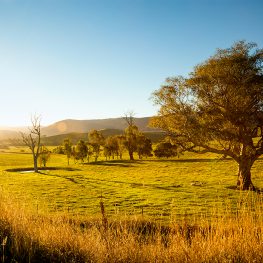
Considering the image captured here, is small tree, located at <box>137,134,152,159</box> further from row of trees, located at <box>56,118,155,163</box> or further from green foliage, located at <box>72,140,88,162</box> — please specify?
green foliage, located at <box>72,140,88,162</box>

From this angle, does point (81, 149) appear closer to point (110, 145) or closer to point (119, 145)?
point (110, 145)

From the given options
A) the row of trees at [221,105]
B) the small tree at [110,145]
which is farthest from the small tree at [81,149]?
the row of trees at [221,105]

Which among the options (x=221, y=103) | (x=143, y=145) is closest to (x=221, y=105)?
(x=221, y=103)

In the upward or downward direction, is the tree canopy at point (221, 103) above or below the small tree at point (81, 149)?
above

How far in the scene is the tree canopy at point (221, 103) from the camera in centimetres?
3011

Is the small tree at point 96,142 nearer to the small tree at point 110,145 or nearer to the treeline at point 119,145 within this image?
the treeline at point 119,145

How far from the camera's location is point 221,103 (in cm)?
3166

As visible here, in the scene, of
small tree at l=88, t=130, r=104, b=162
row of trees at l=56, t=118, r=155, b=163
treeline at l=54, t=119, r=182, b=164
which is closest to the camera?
treeline at l=54, t=119, r=182, b=164

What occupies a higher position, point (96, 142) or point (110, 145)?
point (96, 142)

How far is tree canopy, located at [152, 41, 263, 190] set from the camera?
30.1m

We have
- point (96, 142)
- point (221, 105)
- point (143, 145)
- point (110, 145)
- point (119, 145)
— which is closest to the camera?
point (221, 105)

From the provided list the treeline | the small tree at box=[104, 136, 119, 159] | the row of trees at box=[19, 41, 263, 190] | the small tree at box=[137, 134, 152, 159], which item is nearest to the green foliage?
the treeline

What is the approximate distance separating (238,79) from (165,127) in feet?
28.2

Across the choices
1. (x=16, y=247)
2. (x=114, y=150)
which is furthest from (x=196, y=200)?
(x=114, y=150)
